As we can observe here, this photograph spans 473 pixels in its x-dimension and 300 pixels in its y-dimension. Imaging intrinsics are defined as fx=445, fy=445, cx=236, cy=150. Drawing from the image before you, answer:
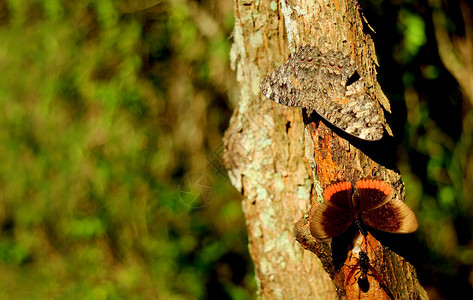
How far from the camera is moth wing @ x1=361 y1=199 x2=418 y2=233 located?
1182mm

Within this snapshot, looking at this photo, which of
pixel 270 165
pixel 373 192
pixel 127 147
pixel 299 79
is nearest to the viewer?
pixel 373 192

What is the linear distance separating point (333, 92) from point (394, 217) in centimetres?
37

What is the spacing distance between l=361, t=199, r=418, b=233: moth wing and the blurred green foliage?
81.5 inches

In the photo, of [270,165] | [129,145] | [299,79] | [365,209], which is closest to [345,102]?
[299,79]

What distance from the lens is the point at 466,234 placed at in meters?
2.48

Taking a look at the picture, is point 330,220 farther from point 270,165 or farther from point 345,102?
point 270,165

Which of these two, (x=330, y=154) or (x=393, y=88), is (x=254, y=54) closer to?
(x=330, y=154)

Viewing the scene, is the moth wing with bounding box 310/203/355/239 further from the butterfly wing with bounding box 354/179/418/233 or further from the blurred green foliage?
the blurred green foliage

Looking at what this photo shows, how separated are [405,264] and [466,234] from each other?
144 centimetres

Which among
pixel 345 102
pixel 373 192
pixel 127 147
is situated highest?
pixel 345 102

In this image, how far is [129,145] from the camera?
3.29m

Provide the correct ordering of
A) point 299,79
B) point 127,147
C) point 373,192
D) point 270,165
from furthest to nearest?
point 127,147
point 270,165
point 299,79
point 373,192

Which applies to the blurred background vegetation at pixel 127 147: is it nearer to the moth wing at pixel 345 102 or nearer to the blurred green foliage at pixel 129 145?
the blurred green foliage at pixel 129 145

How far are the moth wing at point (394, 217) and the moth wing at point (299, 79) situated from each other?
1.12ft
